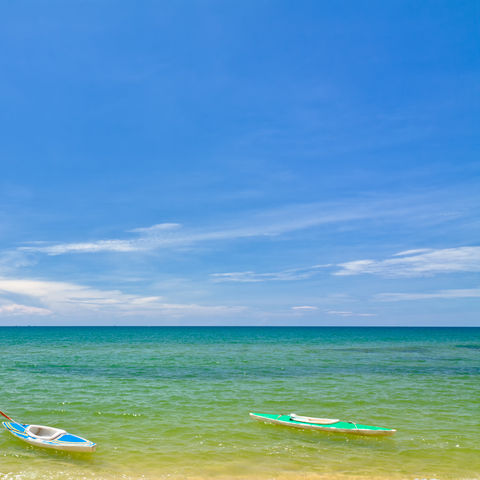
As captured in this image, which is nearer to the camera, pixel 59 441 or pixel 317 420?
pixel 59 441

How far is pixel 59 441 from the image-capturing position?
19.2 meters

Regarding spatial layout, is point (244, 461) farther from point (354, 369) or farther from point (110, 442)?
point (354, 369)

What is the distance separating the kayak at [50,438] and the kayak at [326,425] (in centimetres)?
926

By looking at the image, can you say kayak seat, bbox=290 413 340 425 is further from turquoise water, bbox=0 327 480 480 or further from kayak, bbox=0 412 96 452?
kayak, bbox=0 412 96 452

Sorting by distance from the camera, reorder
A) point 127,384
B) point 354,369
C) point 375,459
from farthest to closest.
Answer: point 354,369
point 127,384
point 375,459

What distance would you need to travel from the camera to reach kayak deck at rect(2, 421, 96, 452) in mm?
18547

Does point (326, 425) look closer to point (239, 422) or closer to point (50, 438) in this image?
point (239, 422)

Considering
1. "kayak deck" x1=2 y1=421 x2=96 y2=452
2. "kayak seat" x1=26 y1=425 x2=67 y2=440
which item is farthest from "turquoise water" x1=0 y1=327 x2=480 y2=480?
"kayak seat" x1=26 y1=425 x2=67 y2=440

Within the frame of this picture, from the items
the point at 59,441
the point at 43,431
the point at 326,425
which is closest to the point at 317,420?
the point at 326,425

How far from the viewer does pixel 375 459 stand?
18.4 m

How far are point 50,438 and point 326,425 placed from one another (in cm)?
1290

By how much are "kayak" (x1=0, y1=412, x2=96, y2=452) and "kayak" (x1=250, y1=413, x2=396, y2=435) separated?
30.4ft

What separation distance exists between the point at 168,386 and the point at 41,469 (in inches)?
774

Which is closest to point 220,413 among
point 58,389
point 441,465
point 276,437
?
point 276,437
